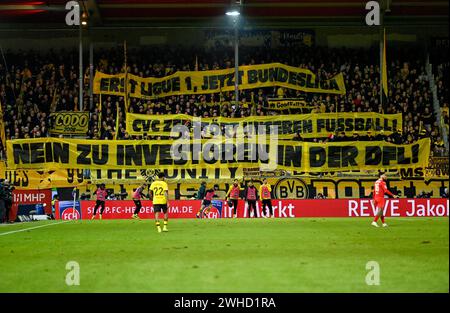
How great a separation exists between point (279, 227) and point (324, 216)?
30.8ft

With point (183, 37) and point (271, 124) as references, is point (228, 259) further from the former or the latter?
point (183, 37)

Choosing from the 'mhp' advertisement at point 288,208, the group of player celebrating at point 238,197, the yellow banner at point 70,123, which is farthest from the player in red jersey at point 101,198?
the group of player celebrating at point 238,197

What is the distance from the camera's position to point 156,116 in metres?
36.9

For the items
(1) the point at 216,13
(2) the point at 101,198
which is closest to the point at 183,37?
(1) the point at 216,13

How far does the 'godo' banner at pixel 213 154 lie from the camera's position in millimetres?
35281

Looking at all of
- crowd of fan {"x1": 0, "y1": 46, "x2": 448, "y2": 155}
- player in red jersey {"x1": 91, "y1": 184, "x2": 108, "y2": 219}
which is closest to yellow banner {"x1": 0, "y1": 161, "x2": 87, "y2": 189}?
crowd of fan {"x1": 0, "y1": 46, "x2": 448, "y2": 155}

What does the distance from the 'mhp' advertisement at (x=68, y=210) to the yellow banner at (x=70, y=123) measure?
3.62 meters

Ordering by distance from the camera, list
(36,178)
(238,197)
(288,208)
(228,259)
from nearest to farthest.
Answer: (228,259)
(238,197)
(288,208)
(36,178)

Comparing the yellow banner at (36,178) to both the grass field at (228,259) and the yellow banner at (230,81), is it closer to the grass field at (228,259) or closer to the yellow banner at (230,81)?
the yellow banner at (230,81)

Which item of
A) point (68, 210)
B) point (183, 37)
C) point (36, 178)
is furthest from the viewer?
point (183, 37)

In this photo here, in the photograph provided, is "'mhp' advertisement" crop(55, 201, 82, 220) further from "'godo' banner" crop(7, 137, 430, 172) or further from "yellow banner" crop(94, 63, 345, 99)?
"yellow banner" crop(94, 63, 345, 99)

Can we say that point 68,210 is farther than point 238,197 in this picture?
Yes

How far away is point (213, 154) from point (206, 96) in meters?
8.48

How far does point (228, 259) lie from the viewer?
1496 centimetres
